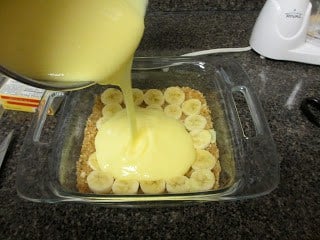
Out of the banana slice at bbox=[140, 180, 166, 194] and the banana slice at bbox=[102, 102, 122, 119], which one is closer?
the banana slice at bbox=[140, 180, 166, 194]

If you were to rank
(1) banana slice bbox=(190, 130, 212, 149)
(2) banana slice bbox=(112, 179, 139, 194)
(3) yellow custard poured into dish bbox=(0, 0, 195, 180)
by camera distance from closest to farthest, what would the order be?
(3) yellow custard poured into dish bbox=(0, 0, 195, 180)
(2) banana slice bbox=(112, 179, 139, 194)
(1) banana slice bbox=(190, 130, 212, 149)

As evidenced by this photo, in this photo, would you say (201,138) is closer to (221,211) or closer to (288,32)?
(221,211)

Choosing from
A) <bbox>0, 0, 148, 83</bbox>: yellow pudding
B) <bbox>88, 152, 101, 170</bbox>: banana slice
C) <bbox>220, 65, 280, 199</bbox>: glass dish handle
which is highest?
<bbox>0, 0, 148, 83</bbox>: yellow pudding

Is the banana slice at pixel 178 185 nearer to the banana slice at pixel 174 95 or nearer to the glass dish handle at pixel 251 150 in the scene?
the glass dish handle at pixel 251 150

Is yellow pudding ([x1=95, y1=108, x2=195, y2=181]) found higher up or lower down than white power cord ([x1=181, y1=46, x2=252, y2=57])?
lower down

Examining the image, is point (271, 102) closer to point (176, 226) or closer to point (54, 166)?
point (176, 226)

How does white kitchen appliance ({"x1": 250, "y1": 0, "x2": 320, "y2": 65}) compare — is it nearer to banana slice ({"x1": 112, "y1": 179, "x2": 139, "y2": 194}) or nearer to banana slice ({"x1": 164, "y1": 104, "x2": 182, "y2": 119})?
banana slice ({"x1": 164, "y1": 104, "x2": 182, "y2": 119})

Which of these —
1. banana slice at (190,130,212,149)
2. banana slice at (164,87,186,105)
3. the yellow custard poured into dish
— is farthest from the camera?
banana slice at (164,87,186,105)

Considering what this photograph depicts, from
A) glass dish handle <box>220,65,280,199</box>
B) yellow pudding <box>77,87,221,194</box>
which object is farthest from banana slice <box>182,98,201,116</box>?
glass dish handle <box>220,65,280,199</box>
